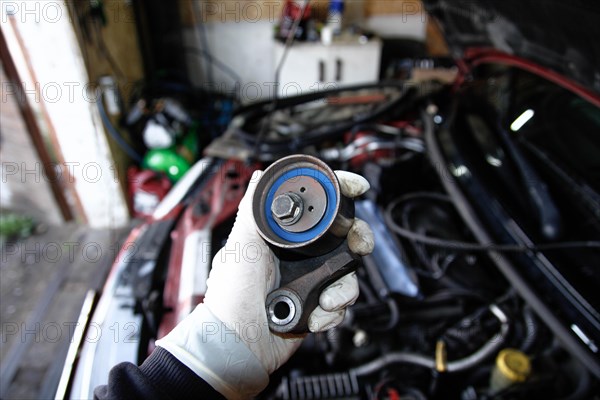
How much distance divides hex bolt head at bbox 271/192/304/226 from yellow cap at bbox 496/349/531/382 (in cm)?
72

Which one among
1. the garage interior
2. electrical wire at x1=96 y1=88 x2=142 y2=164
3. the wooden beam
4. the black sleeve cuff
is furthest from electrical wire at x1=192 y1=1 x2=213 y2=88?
the black sleeve cuff

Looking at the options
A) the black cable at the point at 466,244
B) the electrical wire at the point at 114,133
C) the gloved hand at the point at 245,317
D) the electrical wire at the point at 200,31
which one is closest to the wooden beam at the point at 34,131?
the electrical wire at the point at 114,133

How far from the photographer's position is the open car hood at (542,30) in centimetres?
103

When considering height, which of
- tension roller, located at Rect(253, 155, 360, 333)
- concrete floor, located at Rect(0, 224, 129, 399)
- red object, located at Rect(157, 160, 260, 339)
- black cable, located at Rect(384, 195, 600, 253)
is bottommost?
concrete floor, located at Rect(0, 224, 129, 399)

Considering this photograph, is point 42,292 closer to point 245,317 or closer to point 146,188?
point 146,188

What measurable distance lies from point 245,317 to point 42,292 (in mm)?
2019

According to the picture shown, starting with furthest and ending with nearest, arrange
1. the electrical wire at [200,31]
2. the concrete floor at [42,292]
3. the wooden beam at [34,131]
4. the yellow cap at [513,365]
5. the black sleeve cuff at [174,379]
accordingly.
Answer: the electrical wire at [200,31], the wooden beam at [34,131], the concrete floor at [42,292], the yellow cap at [513,365], the black sleeve cuff at [174,379]

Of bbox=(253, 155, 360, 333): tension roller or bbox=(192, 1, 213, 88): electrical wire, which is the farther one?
bbox=(192, 1, 213, 88): electrical wire

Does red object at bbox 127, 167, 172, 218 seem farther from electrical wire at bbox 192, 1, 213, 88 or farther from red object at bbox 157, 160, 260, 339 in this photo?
electrical wire at bbox 192, 1, 213, 88

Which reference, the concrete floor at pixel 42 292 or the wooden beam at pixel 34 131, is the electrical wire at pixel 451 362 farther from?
the wooden beam at pixel 34 131

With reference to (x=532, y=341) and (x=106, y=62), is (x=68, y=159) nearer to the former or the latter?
(x=106, y=62)

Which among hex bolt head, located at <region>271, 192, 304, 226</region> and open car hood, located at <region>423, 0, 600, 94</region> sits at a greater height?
open car hood, located at <region>423, 0, 600, 94</region>

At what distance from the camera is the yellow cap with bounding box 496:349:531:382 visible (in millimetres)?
1017

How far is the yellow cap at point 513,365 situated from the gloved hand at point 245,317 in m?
0.53
